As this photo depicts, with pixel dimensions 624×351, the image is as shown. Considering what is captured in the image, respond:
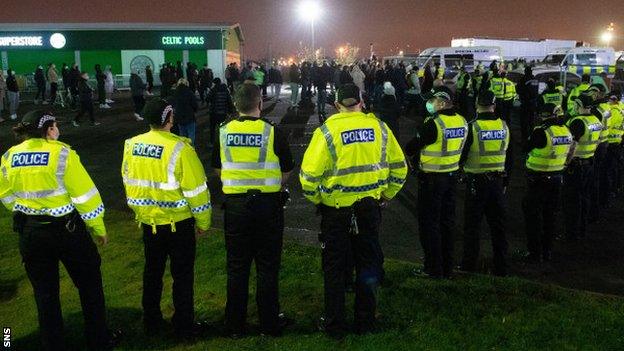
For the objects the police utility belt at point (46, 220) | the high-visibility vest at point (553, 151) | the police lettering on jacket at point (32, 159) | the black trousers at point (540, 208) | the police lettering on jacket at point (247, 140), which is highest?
the police lettering on jacket at point (247, 140)

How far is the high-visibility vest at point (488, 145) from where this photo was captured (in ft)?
18.9

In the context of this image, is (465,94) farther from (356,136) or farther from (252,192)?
(252,192)

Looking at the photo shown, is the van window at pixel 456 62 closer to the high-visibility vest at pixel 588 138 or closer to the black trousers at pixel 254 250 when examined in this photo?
the high-visibility vest at pixel 588 138

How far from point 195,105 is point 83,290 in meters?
8.22

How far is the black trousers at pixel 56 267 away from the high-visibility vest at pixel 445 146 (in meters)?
3.31

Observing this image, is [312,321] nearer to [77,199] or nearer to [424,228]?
[424,228]

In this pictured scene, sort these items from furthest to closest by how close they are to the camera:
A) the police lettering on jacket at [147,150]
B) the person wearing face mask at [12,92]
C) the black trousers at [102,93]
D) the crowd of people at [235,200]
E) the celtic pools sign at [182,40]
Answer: the celtic pools sign at [182,40]
the black trousers at [102,93]
the person wearing face mask at [12,92]
the police lettering on jacket at [147,150]
the crowd of people at [235,200]

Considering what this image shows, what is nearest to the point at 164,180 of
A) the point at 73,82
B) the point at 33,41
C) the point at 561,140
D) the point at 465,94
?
the point at 561,140

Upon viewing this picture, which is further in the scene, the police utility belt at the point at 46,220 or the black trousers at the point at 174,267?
the black trousers at the point at 174,267

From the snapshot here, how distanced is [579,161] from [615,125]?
5.89 feet

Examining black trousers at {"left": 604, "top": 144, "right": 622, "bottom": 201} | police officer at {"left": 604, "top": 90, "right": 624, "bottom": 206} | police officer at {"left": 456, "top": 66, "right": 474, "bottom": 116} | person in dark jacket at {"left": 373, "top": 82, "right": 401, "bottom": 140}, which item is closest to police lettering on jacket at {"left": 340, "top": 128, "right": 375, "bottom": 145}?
police officer at {"left": 604, "top": 90, "right": 624, "bottom": 206}

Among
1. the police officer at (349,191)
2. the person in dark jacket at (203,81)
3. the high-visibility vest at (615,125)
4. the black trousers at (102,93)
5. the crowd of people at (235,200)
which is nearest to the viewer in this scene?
the crowd of people at (235,200)

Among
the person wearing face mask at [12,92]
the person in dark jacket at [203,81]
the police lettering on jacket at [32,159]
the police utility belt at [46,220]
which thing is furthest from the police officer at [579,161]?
the person in dark jacket at [203,81]

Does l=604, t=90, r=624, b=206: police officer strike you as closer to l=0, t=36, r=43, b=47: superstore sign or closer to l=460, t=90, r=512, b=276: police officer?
l=460, t=90, r=512, b=276: police officer
